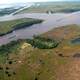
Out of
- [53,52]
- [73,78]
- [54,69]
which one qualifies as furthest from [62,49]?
[73,78]

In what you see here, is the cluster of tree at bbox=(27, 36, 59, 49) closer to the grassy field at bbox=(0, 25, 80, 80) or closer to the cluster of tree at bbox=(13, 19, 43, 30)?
the grassy field at bbox=(0, 25, 80, 80)

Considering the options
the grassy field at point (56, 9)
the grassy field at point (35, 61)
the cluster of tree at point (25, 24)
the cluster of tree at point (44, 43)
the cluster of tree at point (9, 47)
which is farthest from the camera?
the grassy field at point (56, 9)

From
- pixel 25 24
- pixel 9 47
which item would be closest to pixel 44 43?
pixel 9 47

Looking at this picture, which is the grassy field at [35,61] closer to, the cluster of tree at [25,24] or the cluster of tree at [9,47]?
the cluster of tree at [9,47]

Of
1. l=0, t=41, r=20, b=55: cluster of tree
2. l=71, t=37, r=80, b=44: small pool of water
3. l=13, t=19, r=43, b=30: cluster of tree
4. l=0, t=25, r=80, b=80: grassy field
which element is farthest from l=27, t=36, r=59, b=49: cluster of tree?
l=13, t=19, r=43, b=30: cluster of tree

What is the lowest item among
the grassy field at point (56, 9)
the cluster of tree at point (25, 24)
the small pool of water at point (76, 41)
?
the grassy field at point (56, 9)

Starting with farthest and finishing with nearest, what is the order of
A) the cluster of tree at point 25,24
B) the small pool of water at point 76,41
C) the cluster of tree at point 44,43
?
the cluster of tree at point 25,24
the small pool of water at point 76,41
the cluster of tree at point 44,43

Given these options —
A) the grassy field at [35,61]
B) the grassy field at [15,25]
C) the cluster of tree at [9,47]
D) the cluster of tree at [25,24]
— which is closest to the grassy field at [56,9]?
the cluster of tree at [25,24]

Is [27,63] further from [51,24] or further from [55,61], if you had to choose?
[51,24]

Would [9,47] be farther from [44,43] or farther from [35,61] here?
[35,61]
